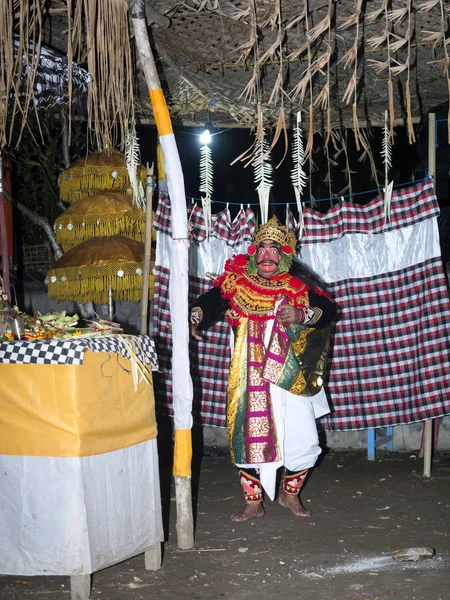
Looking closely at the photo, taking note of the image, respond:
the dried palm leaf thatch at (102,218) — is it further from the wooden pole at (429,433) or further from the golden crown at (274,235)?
the wooden pole at (429,433)

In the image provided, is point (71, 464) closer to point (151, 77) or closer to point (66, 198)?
point (151, 77)

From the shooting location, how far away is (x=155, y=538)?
3660mm

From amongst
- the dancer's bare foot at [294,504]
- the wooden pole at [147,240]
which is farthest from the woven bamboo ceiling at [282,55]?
the dancer's bare foot at [294,504]

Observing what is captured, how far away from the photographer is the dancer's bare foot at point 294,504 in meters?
4.77

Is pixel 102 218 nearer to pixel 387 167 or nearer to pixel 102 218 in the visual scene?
pixel 102 218

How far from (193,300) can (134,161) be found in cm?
129

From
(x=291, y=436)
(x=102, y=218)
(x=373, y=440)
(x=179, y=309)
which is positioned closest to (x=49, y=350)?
(x=179, y=309)

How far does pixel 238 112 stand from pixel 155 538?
337 cm

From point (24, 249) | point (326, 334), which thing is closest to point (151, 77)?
point (326, 334)

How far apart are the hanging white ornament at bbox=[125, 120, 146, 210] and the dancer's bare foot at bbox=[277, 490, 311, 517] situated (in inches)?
93.6

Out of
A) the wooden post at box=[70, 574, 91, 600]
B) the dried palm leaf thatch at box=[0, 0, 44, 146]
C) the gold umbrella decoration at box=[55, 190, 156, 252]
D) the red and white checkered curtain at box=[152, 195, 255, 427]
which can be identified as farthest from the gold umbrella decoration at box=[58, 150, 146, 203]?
the wooden post at box=[70, 574, 91, 600]

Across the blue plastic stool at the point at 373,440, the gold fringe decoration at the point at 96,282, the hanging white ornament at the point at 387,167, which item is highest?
the hanging white ornament at the point at 387,167

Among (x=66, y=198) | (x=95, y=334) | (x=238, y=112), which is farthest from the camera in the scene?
(x=66, y=198)

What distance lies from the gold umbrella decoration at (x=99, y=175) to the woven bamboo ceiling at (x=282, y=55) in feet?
1.35
